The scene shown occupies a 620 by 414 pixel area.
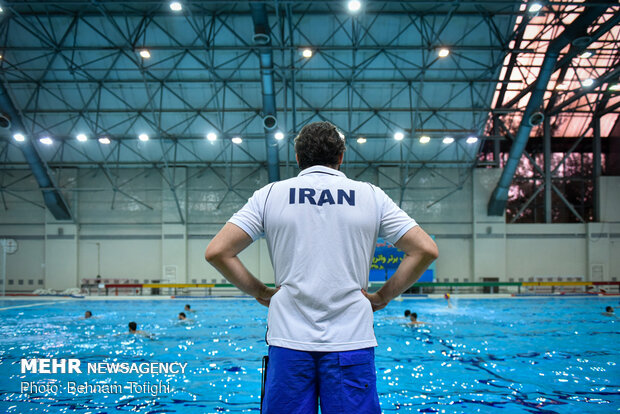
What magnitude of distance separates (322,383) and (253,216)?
0.87m

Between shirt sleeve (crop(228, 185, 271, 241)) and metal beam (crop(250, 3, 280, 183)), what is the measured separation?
1744 cm

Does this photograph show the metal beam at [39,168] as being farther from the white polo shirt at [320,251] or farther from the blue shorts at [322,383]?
the blue shorts at [322,383]

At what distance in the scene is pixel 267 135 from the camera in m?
24.0

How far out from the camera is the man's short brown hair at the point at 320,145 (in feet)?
8.07

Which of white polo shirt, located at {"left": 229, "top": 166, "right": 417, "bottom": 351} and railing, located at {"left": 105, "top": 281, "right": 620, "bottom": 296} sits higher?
white polo shirt, located at {"left": 229, "top": 166, "right": 417, "bottom": 351}

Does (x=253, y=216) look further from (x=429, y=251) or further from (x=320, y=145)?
(x=429, y=251)

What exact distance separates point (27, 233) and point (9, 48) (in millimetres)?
13873

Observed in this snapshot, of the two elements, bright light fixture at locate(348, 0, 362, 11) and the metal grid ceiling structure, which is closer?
bright light fixture at locate(348, 0, 362, 11)

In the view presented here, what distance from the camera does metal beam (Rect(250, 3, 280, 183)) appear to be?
1894 cm

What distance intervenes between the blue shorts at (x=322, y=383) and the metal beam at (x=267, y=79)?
58.8 feet

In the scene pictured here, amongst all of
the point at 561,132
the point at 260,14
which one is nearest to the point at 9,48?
the point at 260,14

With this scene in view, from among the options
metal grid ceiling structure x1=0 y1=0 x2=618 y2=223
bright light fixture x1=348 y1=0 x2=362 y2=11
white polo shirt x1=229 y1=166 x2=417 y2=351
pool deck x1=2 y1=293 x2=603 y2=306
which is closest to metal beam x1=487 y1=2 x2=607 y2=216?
metal grid ceiling structure x1=0 y1=0 x2=618 y2=223

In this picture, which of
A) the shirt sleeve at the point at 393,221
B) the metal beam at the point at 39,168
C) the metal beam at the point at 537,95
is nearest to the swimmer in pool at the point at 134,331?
the shirt sleeve at the point at 393,221

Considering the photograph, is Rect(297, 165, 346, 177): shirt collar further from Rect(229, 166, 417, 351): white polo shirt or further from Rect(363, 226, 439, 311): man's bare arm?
Rect(363, 226, 439, 311): man's bare arm
